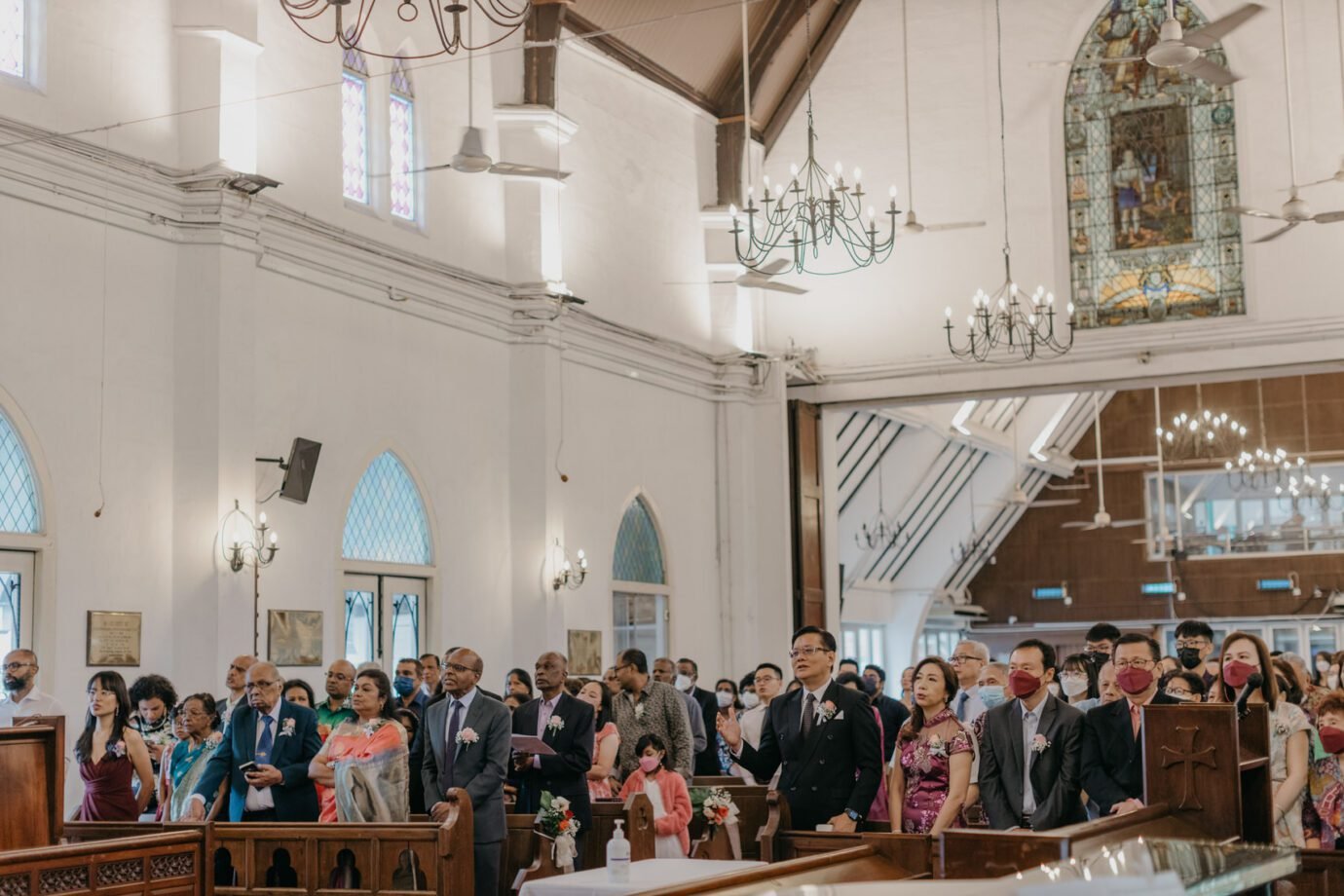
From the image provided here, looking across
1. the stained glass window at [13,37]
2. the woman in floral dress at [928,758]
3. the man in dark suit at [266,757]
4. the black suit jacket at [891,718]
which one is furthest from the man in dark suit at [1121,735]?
the stained glass window at [13,37]

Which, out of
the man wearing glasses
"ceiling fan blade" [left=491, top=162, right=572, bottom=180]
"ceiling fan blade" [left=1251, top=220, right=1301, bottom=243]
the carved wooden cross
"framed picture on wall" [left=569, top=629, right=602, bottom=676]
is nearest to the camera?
the carved wooden cross

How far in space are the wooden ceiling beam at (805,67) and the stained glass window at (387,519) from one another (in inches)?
283

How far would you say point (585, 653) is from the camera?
15.4m

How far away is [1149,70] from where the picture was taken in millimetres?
17281

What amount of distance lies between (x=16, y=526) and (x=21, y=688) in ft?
4.21

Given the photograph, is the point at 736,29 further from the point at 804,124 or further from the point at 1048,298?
the point at 1048,298

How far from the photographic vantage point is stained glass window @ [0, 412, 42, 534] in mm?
9961

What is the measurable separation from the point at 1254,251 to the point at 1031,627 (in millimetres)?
15246

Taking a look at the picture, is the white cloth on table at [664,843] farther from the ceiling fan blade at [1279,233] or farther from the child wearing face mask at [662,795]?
the ceiling fan blade at [1279,233]

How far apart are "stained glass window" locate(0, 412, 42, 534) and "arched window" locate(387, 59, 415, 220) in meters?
4.44

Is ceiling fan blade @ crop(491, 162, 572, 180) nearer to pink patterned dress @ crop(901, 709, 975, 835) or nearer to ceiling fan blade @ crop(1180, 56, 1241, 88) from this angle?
ceiling fan blade @ crop(1180, 56, 1241, 88)

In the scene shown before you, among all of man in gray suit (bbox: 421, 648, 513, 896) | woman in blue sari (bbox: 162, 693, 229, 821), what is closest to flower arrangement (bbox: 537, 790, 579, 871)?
man in gray suit (bbox: 421, 648, 513, 896)

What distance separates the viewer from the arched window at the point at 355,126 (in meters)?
13.2

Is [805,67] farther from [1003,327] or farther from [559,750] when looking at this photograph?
[559,750]
